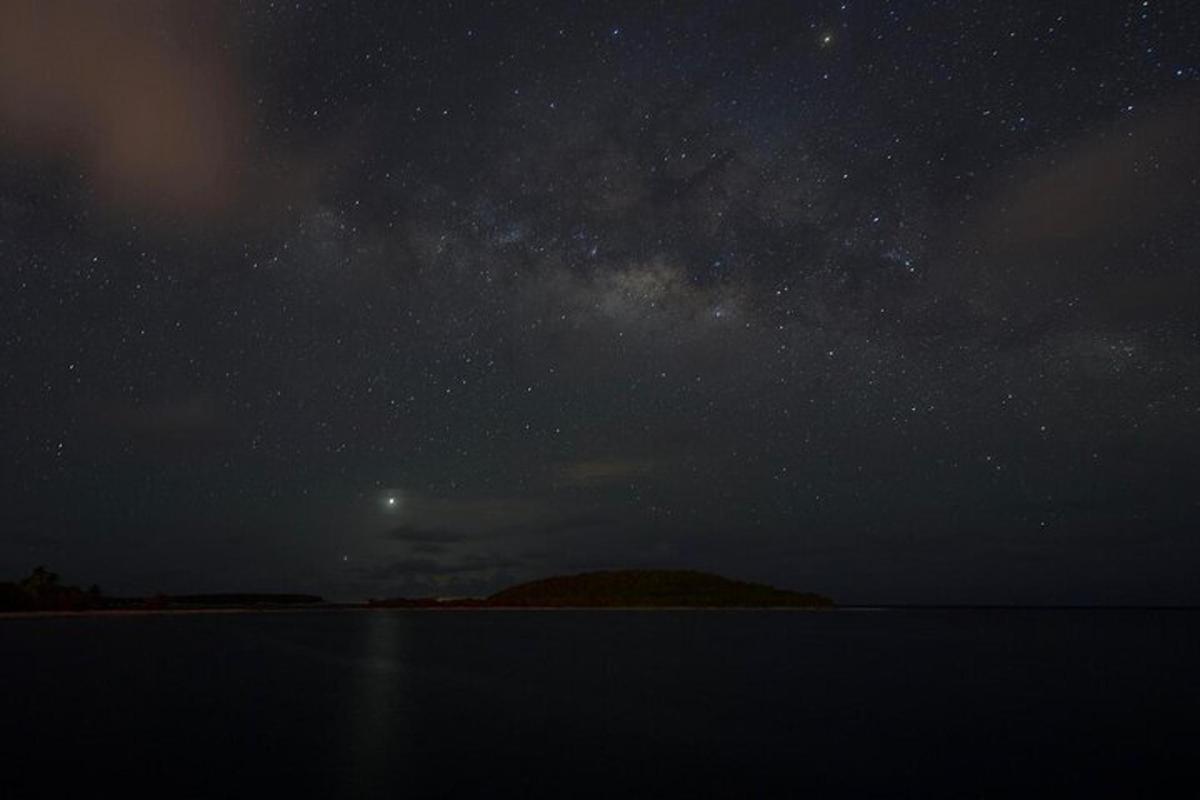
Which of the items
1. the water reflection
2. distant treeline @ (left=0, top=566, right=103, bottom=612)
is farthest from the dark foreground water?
distant treeline @ (left=0, top=566, right=103, bottom=612)

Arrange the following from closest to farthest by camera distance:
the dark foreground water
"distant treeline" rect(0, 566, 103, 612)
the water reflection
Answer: the dark foreground water, the water reflection, "distant treeline" rect(0, 566, 103, 612)

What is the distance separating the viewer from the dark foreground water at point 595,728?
73.9 ft

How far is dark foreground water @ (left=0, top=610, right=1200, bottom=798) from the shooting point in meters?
22.5

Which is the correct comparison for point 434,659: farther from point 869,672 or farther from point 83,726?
point 83,726

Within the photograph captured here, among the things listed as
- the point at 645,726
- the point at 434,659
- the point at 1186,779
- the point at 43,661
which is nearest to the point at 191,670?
the point at 43,661

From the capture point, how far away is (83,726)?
3102 cm

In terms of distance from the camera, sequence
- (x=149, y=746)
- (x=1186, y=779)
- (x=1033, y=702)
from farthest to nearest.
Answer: (x=1033, y=702), (x=149, y=746), (x=1186, y=779)

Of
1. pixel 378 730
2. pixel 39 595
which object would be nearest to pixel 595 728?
pixel 378 730

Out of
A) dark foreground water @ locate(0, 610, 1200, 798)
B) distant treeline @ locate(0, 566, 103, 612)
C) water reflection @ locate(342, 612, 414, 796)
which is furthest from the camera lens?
distant treeline @ locate(0, 566, 103, 612)

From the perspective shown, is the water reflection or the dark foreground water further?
the water reflection

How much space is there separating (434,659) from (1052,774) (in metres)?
51.9

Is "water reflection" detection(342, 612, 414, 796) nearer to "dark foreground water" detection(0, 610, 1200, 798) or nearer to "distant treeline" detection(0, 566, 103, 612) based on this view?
"dark foreground water" detection(0, 610, 1200, 798)

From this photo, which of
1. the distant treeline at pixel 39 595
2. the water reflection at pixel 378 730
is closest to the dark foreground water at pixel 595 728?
the water reflection at pixel 378 730

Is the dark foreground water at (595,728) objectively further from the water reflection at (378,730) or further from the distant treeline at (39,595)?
the distant treeline at (39,595)
